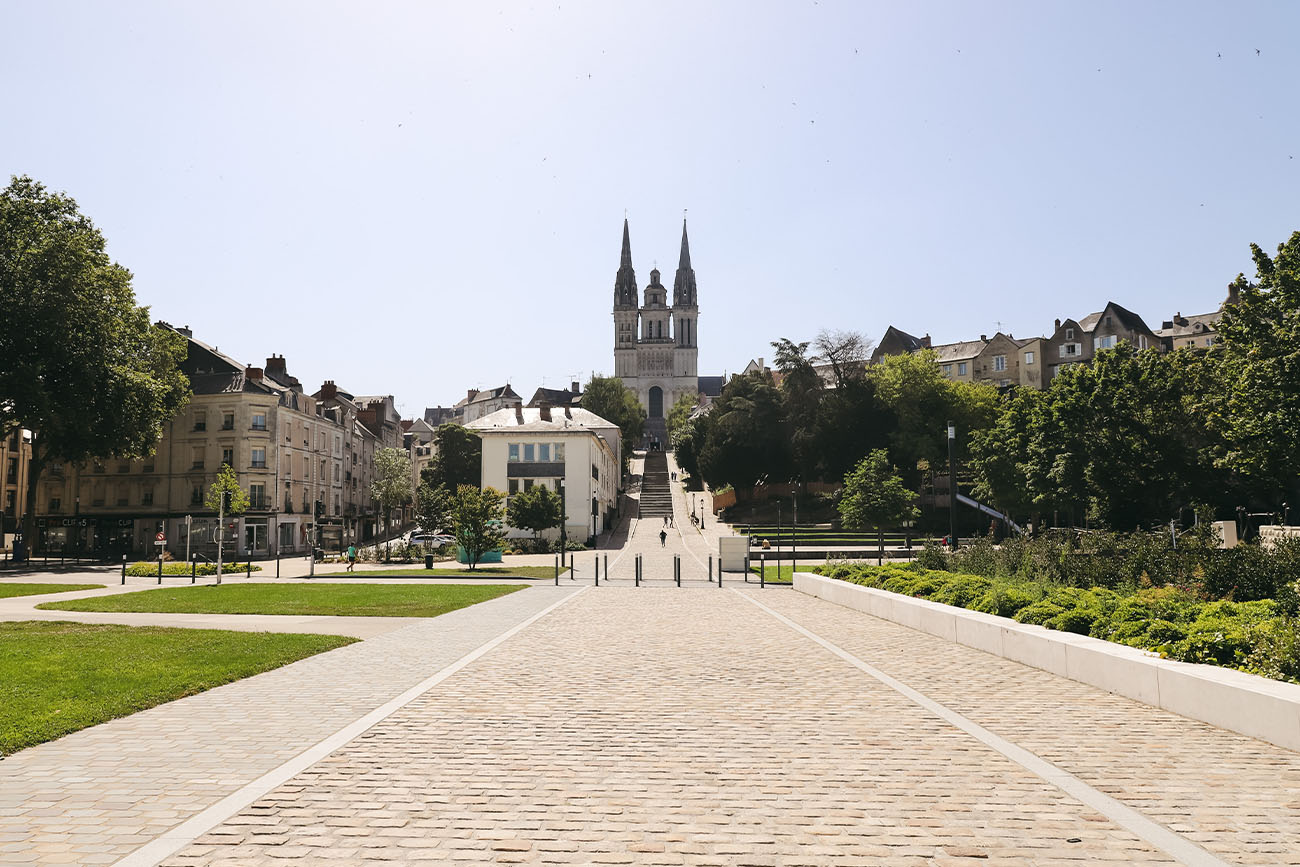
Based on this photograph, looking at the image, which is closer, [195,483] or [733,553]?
[733,553]

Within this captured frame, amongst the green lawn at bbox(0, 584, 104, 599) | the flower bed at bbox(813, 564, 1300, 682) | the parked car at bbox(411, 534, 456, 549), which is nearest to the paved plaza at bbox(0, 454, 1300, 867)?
the flower bed at bbox(813, 564, 1300, 682)

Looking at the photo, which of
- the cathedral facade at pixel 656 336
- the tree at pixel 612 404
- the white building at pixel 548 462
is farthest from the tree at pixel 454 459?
the cathedral facade at pixel 656 336

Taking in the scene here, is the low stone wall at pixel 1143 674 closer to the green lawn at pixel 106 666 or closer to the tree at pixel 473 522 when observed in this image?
the green lawn at pixel 106 666

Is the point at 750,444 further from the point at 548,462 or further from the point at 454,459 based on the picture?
the point at 454,459

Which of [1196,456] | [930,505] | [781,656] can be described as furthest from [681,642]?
[930,505]

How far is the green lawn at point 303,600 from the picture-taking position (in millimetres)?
19438

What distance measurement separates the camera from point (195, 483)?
2264 inches

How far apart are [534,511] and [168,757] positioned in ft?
161

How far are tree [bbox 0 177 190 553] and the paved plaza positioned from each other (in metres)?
37.1

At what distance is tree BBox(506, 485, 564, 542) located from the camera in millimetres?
55344

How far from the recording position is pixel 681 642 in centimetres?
1412

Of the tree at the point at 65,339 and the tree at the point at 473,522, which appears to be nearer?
the tree at the point at 473,522

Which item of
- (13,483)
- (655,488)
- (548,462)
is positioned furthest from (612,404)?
(13,483)

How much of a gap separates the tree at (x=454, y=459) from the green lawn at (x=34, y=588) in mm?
57121
